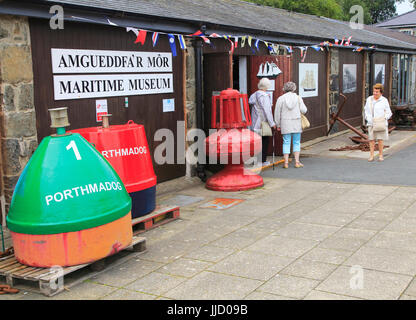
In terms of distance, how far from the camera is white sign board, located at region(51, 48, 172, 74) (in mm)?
6922

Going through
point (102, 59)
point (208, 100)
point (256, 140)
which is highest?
point (102, 59)

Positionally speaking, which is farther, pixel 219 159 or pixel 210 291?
pixel 219 159

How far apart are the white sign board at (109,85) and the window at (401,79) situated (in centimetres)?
1441

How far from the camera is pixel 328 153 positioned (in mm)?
12109

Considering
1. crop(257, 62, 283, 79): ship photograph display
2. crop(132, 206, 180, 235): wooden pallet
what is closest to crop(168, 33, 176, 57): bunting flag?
crop(257, 62, 283, 79): ship photograph display

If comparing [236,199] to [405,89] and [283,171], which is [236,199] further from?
[405,89]

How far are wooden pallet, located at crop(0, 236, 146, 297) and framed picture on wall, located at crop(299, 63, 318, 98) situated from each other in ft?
31.0

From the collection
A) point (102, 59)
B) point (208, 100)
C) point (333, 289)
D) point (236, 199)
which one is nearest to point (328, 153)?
point (208, 100)

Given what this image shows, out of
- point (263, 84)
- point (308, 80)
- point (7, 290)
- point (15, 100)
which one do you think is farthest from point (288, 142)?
point (7, 290)

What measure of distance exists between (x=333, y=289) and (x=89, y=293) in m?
2.15

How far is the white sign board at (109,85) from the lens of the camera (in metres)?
6.97

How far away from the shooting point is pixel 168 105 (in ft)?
29.1

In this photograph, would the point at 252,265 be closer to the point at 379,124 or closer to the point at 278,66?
the point at 379,124

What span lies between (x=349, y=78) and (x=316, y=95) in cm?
265
